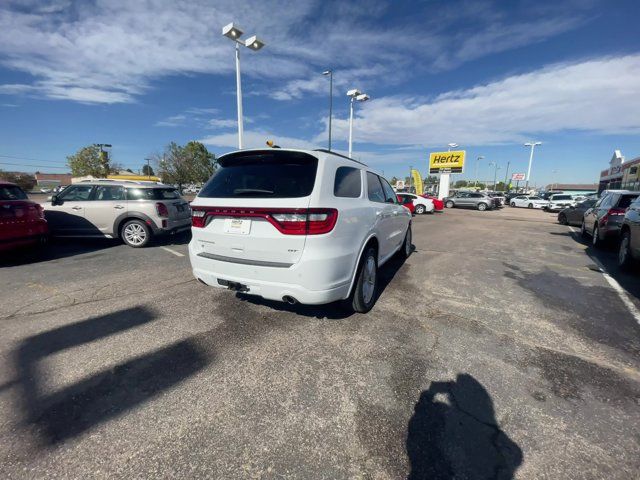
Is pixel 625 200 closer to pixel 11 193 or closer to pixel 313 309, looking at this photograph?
pixel 313 309

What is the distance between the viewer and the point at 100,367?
2635mm

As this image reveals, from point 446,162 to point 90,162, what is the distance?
68241mm

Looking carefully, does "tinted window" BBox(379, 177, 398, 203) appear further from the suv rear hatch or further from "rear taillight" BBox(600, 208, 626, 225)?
"rear taillight" BBox(600, 208, 626, 225)

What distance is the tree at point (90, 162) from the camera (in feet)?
199

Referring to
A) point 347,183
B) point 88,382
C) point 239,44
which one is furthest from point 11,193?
point 239,44

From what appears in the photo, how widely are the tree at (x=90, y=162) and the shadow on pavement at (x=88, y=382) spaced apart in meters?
73.9

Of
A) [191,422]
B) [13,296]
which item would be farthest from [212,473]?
[13,296]

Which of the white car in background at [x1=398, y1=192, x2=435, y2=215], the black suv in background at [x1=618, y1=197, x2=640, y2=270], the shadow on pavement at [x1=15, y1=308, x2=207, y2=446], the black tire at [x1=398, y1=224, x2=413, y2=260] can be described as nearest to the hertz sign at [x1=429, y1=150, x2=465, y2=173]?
the white car in background at [x1=398, y1=192, x2=435, y2=215]

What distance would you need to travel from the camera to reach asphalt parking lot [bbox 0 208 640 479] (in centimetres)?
182

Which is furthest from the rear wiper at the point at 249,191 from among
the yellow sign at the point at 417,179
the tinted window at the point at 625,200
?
the yellow sign at the point at 417,179

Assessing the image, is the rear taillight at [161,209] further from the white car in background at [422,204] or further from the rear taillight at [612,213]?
the white car in background at [422,204]

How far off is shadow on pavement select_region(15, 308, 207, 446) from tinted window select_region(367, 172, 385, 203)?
2887 mm

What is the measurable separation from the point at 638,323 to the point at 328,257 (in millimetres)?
4106

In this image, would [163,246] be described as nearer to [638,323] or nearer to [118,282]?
[118,282]
